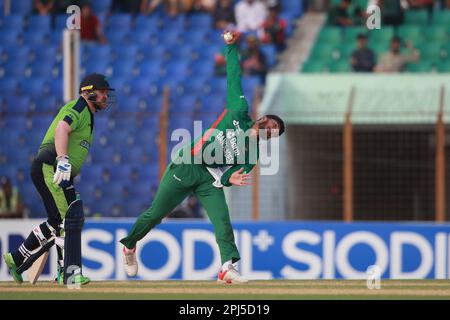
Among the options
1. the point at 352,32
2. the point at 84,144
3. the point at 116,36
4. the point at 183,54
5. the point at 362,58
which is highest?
the point at 116,36

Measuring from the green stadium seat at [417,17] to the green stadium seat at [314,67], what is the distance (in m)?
2.24

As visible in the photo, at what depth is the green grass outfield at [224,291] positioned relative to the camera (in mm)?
10977

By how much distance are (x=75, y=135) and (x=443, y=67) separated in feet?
40.5

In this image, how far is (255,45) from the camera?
22922mm

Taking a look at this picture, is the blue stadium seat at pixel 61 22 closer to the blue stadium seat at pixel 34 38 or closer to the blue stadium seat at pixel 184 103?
the blue stadium seat at pixel 34 38

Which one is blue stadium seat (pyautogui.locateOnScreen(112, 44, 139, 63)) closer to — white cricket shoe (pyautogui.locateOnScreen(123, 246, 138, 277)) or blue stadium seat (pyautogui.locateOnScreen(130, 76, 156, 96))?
blue stadium seat (pyautogui.locateOnScreen(130, 76, 156, 96))

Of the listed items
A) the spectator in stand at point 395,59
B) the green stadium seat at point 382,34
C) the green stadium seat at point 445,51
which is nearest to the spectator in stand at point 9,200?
the spectator in stand at point 395,59

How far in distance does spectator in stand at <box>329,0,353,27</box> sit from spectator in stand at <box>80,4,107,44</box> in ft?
15.7

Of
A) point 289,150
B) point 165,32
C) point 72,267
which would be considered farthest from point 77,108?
point 165,32

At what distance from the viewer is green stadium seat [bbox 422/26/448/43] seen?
921 inches

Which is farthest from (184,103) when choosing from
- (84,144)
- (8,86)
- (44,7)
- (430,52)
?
(84,144)

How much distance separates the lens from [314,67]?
23344 millimetres

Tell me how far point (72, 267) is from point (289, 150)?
8808 millimetres

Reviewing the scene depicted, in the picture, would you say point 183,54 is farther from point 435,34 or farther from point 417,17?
point 435,34
